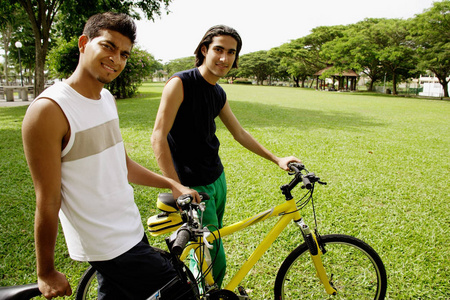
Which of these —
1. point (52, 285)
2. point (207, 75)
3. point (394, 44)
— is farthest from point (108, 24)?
point (394, 44)

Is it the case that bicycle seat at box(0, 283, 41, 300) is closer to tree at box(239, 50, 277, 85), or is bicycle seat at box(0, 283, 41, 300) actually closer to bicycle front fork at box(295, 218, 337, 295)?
bicycle front fork at box(295, 218, 337, 295)

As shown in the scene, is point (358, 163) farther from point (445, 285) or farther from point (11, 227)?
point (11, 227)

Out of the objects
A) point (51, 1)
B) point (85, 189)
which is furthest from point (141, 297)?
point (51, 1)

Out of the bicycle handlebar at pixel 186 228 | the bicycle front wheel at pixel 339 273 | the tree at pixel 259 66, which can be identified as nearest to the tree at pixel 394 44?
the bicycle front wheel at pixel 339 273

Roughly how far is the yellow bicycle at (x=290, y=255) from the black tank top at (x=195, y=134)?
0.35 m

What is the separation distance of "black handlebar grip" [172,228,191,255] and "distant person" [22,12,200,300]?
259mm

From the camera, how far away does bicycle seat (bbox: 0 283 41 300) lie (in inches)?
43.9

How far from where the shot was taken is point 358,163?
644cm

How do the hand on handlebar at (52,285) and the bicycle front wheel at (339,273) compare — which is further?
the bicycle front wheel at (339,273)

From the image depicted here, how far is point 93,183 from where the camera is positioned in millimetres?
1288

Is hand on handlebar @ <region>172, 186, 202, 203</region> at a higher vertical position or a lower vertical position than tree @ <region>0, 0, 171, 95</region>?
lower

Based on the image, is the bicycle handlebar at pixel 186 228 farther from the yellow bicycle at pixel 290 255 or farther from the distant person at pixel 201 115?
the distant person at pixel 201 115

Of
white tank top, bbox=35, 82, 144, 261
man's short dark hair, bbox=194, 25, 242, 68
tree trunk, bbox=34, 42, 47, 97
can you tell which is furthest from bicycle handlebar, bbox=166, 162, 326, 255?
tree trunk, bbox=34, 42, 47, 97

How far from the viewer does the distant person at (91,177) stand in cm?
112
